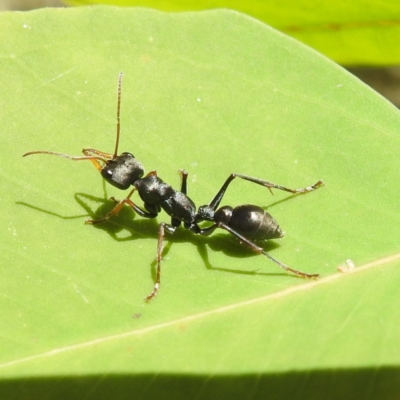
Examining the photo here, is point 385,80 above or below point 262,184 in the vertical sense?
below

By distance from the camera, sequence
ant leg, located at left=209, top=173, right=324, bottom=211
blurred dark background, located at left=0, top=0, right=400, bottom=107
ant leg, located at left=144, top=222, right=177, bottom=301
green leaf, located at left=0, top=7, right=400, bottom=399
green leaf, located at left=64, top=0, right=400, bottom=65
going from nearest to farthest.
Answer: green leaf, located at left=0, top=7, right=400, bottom=399
ant leg, located at left=144, top=222, right=177, bottom=301
ant leg, located at left=209, top=173, right=324, bottom=211
green leaf, located at left=64, top=0, right=400, bottom=65
blurred dark background, located at left=0, top=0, right=400, bottom=107

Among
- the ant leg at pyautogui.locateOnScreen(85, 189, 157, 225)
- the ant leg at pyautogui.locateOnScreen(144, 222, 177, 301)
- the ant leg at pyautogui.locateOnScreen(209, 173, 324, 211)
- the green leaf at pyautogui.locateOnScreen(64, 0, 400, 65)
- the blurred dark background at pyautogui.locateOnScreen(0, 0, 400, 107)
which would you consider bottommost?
the ant leg at pyautogui.locateOnScreen(85, 189, 157, 225)

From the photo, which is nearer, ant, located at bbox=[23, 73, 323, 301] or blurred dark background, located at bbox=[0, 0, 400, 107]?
ant, located at bbox=[23, 73, 323, 301]

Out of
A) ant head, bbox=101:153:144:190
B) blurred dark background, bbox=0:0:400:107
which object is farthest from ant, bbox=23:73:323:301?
blurred dark background, bbox=0:0:400:107

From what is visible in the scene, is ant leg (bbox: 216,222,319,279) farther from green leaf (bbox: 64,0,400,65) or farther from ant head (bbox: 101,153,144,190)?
green leaf (bbox: 64,0,400,65)

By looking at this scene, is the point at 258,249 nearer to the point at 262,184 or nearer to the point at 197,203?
the point at 262,184

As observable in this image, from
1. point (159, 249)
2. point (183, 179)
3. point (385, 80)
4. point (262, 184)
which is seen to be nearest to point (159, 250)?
point (159, 249)

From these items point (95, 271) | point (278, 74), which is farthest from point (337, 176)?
point (95, 271)

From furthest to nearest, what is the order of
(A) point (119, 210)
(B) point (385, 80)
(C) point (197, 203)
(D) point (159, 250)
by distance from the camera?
(B) point (385, 80) < (C) point (197, 203) < (A) point (119, 210) < (D) point (159, 250)
